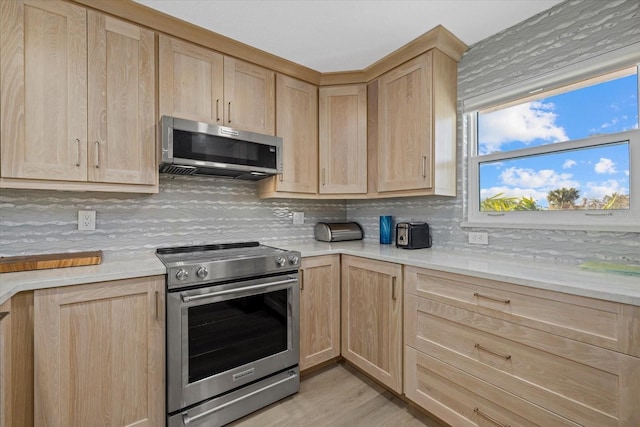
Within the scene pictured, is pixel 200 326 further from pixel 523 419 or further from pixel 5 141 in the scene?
pixel 523 419

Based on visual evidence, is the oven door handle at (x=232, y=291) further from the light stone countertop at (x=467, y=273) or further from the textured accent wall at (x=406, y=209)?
the textured accent wall at (x=406, y=209)

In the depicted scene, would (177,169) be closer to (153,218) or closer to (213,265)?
(153,218)

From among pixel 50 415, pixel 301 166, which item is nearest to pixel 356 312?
pixel 301 166

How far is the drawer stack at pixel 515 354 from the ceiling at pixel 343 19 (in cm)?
155

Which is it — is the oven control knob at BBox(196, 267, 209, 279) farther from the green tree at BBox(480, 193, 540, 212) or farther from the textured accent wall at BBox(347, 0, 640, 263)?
the green tree at BBox(480, 193, 540, 212)

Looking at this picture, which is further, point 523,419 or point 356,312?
point 356,312

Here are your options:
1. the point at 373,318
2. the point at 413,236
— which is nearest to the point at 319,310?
the point at 373,318

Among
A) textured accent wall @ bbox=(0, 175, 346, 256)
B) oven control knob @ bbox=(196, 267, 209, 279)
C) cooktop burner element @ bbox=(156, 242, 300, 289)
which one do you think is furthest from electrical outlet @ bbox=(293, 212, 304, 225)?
oven control knob @ bbox=(196, 267, 209, 279)

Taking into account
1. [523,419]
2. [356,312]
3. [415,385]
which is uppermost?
[356,312]

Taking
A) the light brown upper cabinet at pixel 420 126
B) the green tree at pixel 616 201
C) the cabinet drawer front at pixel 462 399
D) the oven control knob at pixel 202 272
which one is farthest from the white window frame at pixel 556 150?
the oven control knob at pixel 202 272

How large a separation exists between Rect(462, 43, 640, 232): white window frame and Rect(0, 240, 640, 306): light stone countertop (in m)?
0.26

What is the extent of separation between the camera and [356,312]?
6.99 ft

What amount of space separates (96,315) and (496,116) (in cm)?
266

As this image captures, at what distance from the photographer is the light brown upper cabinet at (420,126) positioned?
6.51 ft
